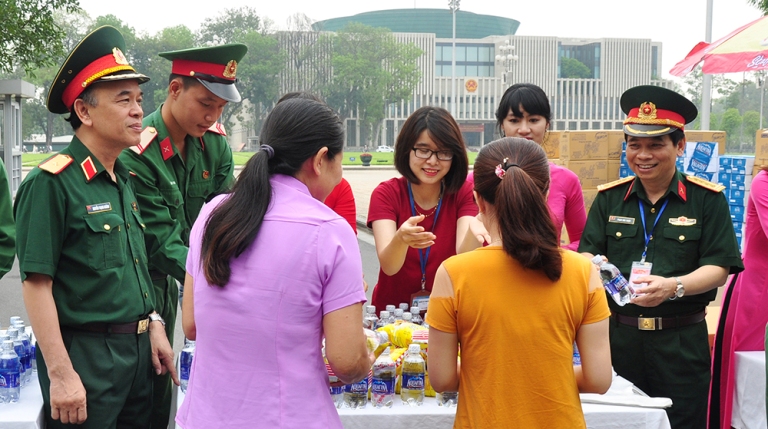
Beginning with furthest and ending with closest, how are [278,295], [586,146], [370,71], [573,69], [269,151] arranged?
[573,69]
[370,71]
[586,146]
[269,151]
[278,295]

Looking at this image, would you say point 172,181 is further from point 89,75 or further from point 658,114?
point 658,114

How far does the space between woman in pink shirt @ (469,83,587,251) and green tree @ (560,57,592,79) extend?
10058 centimetres

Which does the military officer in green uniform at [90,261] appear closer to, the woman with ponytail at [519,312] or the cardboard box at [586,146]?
the woman with ponytail at [519,312]

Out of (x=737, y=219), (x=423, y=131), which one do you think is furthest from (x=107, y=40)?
(x=737, y=219)

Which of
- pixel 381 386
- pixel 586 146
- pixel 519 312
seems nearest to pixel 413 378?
pixel 381 386

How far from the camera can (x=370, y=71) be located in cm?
8562

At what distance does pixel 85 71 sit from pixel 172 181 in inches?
32.6

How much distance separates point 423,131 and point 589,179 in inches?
295

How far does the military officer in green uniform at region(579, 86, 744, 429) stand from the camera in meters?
3.31

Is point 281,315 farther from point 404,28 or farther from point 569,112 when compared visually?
point 404,28

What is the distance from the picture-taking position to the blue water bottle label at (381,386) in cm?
266

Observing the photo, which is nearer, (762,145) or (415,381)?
(415,381)

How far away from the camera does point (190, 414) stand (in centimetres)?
208

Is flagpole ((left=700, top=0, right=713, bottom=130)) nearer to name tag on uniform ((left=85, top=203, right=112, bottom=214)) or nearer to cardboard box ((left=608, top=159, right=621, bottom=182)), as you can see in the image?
cardboard box ((left=608, top=159, right=621, bottom=182))
